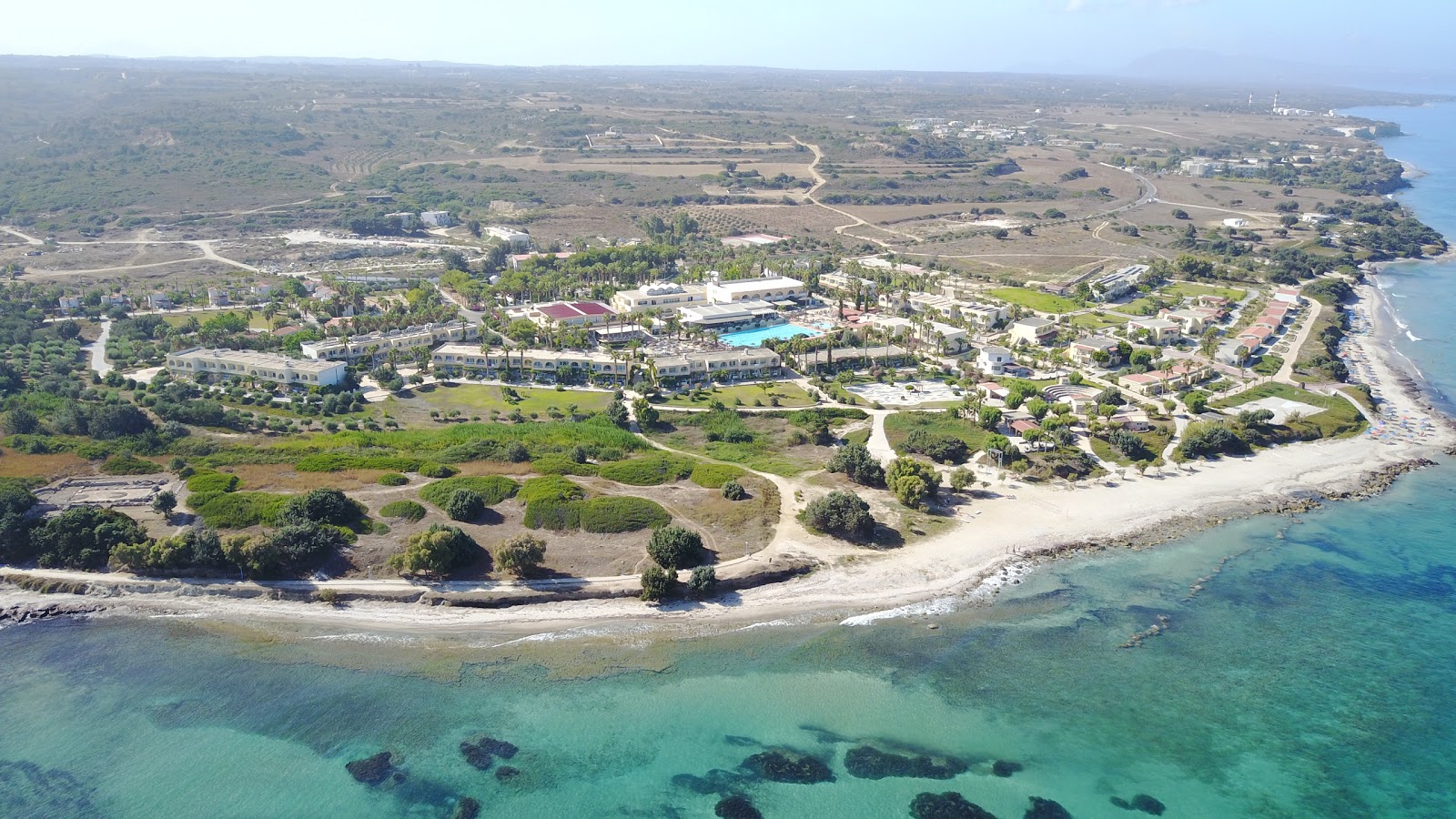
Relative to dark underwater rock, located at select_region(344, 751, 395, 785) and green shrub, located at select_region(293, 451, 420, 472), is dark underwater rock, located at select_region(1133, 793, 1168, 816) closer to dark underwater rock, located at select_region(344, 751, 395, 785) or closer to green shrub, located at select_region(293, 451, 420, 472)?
dark underwater rock, located at select_region(344, 751, 395, 785)

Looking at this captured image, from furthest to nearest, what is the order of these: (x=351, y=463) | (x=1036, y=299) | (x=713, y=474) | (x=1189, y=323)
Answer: (x=1036, y=299)
(x=1189, y=323)
(x=713, y=474)
(x=351, y=463)

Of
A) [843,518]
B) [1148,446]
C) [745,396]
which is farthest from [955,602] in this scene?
[745,396]

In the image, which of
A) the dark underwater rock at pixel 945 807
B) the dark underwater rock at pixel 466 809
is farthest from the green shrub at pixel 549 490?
the dark underwater rock at pixel 945 807

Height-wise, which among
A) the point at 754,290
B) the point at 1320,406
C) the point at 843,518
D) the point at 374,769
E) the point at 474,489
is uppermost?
the point at 754,290

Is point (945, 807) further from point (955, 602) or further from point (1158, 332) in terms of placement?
point (1158, 332)

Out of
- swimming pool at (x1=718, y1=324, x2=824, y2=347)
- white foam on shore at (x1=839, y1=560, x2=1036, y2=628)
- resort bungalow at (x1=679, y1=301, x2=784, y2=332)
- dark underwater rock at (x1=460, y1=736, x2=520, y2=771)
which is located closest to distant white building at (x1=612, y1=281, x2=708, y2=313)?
resort bungalow at (x1=679, y1=301, x2=784, y2=332)
